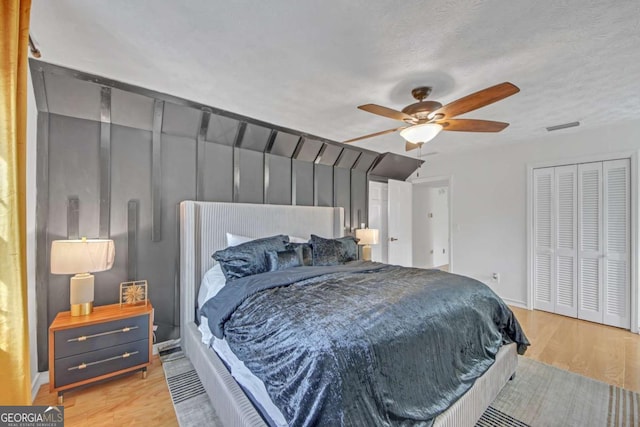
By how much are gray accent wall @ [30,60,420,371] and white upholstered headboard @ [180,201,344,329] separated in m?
0.20

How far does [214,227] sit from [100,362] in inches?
56.7

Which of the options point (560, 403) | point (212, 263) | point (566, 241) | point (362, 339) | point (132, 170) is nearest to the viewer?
point (362, 339)

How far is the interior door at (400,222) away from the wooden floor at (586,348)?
2086 mm

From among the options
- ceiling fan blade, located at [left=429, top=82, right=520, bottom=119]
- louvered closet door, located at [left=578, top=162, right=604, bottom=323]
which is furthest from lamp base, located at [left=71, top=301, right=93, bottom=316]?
louvered closet door, located at [left=578, top=162, right=604, bottom=323]

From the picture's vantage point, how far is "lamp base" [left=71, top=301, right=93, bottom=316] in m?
2.16

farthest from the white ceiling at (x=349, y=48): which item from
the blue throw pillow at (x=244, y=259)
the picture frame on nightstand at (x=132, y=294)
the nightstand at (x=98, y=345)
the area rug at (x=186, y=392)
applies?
the area rug at (x=186, y=392)

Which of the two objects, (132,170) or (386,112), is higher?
(386,112)

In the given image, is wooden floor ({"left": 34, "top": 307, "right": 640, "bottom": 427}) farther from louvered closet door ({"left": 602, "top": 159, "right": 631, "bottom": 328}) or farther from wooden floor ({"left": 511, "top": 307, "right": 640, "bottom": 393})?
louvered closet door ({"left": 602, "top": 159, "right": 631, "bottom": 328})

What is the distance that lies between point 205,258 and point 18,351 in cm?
181

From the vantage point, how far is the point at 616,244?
132 inches

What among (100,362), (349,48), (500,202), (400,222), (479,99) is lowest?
(100,362)

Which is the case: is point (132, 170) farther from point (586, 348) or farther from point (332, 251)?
point (586, 348)

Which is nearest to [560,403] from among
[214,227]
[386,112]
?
[386,112]

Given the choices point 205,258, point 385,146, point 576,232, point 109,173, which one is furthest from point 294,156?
point 576,232
